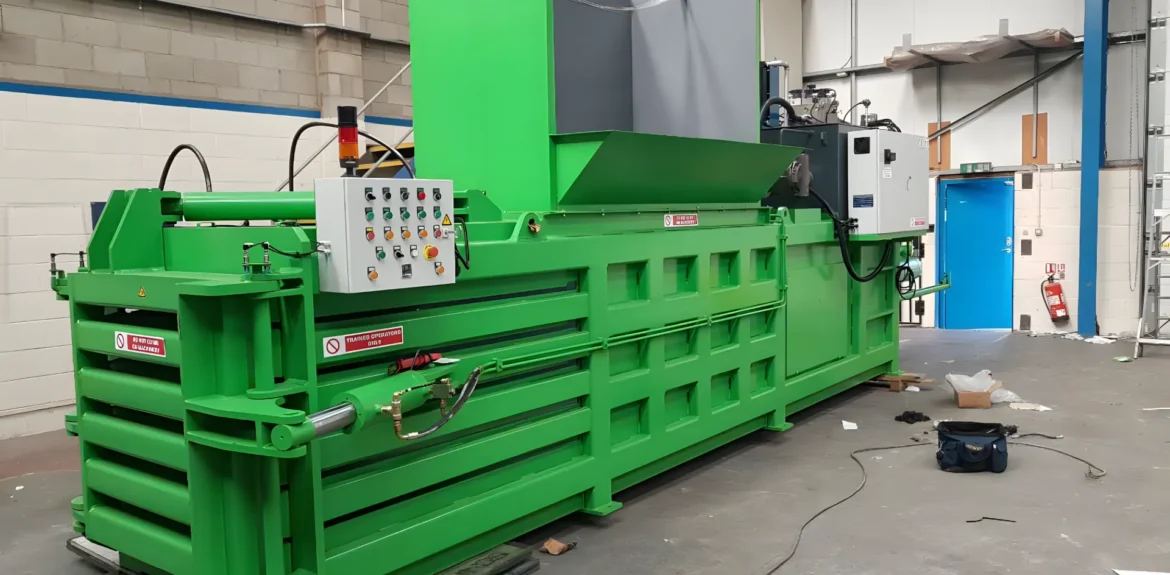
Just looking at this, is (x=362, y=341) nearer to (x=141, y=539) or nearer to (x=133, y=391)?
(x=133, y=391)

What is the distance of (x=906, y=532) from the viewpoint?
345 centimetres

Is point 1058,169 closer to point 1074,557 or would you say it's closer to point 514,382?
point 1074,557

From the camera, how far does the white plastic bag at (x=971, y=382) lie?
5656 millimetres

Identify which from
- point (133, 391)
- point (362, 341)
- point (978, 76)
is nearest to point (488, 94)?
point (362, 341)

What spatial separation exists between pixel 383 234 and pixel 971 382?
451 cm

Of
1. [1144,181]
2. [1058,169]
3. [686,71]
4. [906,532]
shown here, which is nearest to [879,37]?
[1058,169]

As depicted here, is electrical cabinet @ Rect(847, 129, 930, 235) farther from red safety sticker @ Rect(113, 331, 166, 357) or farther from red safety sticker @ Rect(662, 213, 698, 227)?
red safety sticker @ Rect(113, 331, 166, 357)

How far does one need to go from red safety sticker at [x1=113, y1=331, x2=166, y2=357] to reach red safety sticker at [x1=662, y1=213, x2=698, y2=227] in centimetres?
222

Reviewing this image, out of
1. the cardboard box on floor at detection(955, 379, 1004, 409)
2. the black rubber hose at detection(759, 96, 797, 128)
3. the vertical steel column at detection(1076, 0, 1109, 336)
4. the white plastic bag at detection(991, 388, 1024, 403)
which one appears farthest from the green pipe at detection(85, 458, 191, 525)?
the vertical steel column at detection(1076, 0, 1109, 336)

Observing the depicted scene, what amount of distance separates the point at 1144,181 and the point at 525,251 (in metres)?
7.47

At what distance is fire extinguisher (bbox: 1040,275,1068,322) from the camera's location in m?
8.76

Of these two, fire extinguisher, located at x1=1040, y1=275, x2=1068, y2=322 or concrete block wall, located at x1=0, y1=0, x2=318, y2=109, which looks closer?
concrete block wall, located at x1=0, y1=0, x2=318, y2=109

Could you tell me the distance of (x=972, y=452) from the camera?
418cm

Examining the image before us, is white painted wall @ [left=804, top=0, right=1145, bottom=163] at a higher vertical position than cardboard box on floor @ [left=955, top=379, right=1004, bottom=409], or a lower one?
higher
